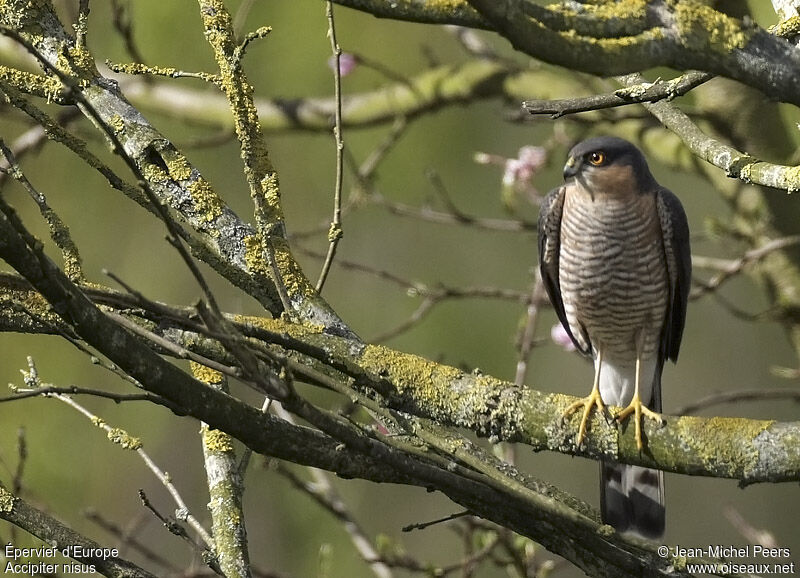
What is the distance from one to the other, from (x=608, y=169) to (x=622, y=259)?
309mm

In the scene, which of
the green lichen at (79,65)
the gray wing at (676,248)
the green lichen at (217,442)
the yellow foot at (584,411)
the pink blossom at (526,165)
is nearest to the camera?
the yellow foot at (584,411)

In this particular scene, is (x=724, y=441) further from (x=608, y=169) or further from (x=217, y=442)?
(x=608, y=169)

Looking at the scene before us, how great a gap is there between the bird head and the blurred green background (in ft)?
12.1

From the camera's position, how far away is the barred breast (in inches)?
129

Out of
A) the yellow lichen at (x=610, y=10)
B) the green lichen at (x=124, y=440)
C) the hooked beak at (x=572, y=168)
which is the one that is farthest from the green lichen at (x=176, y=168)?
the hooked beak at (x=572, y=168)

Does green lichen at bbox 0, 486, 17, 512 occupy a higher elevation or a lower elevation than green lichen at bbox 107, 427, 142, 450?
lower

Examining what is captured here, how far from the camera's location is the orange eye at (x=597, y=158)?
3.26 metres

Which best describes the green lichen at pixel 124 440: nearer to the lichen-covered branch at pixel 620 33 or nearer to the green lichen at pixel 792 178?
the lichen-covered branch at pixel 620 33

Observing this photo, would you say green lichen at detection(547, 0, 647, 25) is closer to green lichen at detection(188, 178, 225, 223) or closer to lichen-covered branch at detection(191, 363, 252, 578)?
green lichen at detection(188, 178, 225, 223)

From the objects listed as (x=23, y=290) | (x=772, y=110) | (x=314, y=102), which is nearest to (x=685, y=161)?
(x=772, y=110)

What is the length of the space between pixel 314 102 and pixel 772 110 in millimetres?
2034

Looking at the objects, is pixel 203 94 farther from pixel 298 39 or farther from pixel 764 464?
pixel 764 464

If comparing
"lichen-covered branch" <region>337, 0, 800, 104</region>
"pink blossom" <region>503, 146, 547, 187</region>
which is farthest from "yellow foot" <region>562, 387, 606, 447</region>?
"pink blossom" <region>503, 146, 547, 187</region>

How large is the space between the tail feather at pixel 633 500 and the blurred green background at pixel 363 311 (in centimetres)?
368
